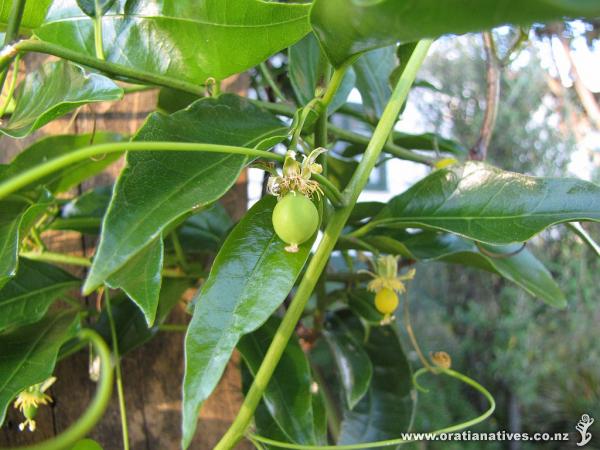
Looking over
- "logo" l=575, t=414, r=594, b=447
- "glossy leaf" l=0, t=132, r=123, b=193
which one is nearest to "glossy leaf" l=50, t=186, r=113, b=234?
"glossy leaf" l=0, t=132, r=123, b=193

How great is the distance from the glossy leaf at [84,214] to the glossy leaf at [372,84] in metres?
0.26

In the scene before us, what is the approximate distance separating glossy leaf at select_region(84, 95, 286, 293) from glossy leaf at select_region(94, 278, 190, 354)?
0.21m

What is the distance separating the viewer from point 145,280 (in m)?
0.26

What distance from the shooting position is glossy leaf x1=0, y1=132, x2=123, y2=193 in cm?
43

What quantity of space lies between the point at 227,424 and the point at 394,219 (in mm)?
286

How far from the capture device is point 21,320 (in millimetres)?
392

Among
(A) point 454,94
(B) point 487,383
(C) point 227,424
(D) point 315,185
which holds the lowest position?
(B) point 487,383

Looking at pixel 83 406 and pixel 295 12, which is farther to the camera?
pixel 83 406

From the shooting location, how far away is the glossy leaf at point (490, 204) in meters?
0.32

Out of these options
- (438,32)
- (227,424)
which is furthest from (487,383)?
(438,32)

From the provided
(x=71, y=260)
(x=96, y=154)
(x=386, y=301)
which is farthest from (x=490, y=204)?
(x=71, y=260)

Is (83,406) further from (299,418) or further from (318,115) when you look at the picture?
(318,115)

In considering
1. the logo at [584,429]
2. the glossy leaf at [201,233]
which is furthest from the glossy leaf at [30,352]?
the logo at [584,429]

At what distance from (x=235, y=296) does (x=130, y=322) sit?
24 centimetres
